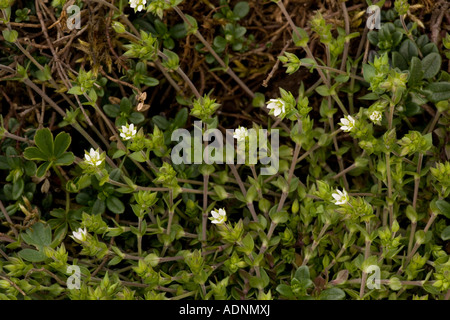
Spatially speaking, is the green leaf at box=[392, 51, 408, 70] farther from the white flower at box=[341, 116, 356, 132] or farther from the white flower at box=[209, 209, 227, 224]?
the white flower at box=[209, 209, 227, 224]

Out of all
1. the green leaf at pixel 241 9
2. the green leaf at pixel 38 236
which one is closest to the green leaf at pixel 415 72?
the green leaf at pixel 241 9

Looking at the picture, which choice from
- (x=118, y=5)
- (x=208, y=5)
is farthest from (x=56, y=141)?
(x=208, y=5)

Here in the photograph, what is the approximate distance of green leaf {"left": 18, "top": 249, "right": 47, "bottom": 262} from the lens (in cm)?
164

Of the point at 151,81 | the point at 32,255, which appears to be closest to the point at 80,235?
the point at 32,255

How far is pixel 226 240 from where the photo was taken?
5.58 feet

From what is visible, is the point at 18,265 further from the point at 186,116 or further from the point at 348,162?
the point at 348,162

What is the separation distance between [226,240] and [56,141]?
0.60 m

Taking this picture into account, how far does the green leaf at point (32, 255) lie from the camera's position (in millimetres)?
1644

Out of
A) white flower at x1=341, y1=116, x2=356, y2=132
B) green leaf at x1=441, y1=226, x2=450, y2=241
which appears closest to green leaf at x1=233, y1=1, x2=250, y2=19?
white flower at x1=341, y1=116, x2=356, y2=132

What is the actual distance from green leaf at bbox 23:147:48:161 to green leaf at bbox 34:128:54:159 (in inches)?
0.5

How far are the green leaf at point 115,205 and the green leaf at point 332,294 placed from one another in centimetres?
66
